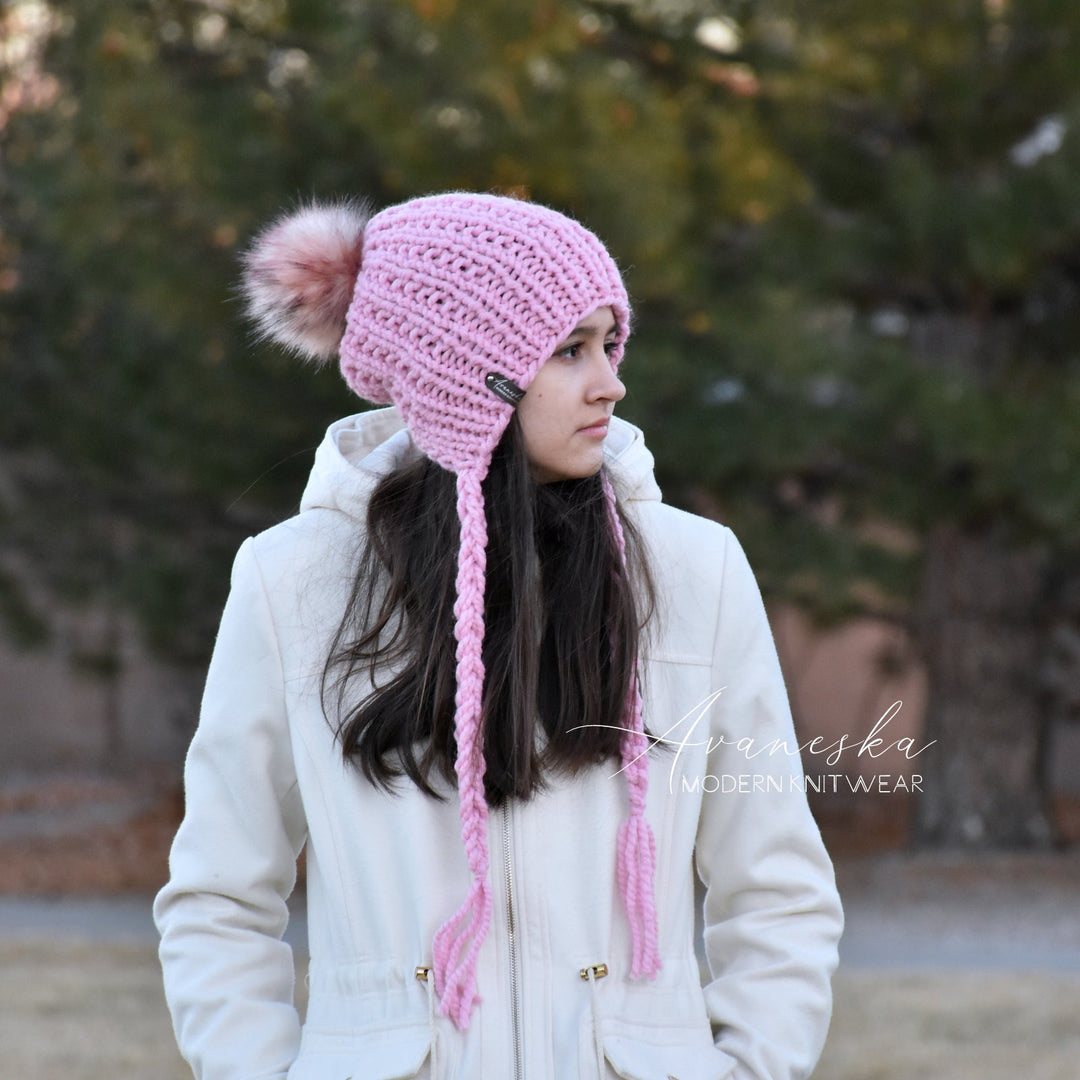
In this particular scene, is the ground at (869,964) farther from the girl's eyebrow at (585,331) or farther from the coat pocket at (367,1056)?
the girl's eyebrow at (585,331)

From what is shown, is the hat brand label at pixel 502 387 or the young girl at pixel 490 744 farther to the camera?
the hat brand label at pixel 502 387

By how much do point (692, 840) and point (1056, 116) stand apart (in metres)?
5.20

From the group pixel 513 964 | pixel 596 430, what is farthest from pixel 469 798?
pixel 596 430

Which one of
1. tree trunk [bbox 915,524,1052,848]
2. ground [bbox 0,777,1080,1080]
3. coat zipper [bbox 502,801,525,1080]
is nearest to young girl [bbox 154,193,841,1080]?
coat zipper [bbox 502,801,525,1080]

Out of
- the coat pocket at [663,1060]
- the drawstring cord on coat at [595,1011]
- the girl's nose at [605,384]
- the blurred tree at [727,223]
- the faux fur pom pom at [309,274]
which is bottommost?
the coat pocket at [663,1060]

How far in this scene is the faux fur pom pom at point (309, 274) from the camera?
1830 mm

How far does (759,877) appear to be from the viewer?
5.62 feet

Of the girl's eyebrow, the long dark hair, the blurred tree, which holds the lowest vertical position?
the long dark hair

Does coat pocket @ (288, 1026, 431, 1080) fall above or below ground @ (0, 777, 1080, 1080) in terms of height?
above

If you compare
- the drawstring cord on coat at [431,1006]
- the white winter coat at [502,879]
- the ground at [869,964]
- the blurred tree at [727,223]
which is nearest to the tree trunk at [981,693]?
the blurred tree at [727,223]

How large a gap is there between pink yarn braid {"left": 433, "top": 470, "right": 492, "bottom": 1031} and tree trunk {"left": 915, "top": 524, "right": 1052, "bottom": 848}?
5954mm

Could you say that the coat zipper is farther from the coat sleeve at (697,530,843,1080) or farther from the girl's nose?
the girl's nose

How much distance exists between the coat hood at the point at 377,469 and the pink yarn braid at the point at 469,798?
190 mm

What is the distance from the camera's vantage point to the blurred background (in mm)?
5023
